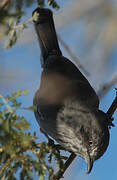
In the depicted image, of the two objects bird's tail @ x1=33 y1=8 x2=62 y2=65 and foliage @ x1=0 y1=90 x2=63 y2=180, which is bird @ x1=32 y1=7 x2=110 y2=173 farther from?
foliage @ x1=0 y1=90 x2=63 y2=180

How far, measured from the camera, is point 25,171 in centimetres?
169

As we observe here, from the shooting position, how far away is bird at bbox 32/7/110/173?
3010mm

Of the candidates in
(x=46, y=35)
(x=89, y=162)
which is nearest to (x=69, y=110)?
(x=89, y=162)

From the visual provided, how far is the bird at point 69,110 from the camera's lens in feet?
9.87

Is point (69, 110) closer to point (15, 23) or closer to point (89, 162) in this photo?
point (89, 162)

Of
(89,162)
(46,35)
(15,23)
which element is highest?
(15,23)

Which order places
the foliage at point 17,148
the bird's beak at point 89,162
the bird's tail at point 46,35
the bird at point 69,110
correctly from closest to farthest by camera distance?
the foliage at point 17,148, the bird's beak at point 89,162, the bird at point 69,110, the bird's tail at point 46,35

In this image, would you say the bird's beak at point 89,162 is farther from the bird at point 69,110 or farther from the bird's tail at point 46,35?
the bird's tail at point 46,35

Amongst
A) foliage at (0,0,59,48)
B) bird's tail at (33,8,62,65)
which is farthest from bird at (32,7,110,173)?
foliage at (0,0,59,48)

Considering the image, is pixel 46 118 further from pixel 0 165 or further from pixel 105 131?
pixel 0 165

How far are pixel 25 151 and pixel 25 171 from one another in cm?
16

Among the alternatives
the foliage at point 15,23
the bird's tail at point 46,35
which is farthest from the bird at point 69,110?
the foliage at point 15,23

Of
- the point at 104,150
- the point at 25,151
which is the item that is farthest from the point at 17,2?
the point at 104,150

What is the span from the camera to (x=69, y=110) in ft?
10.4
